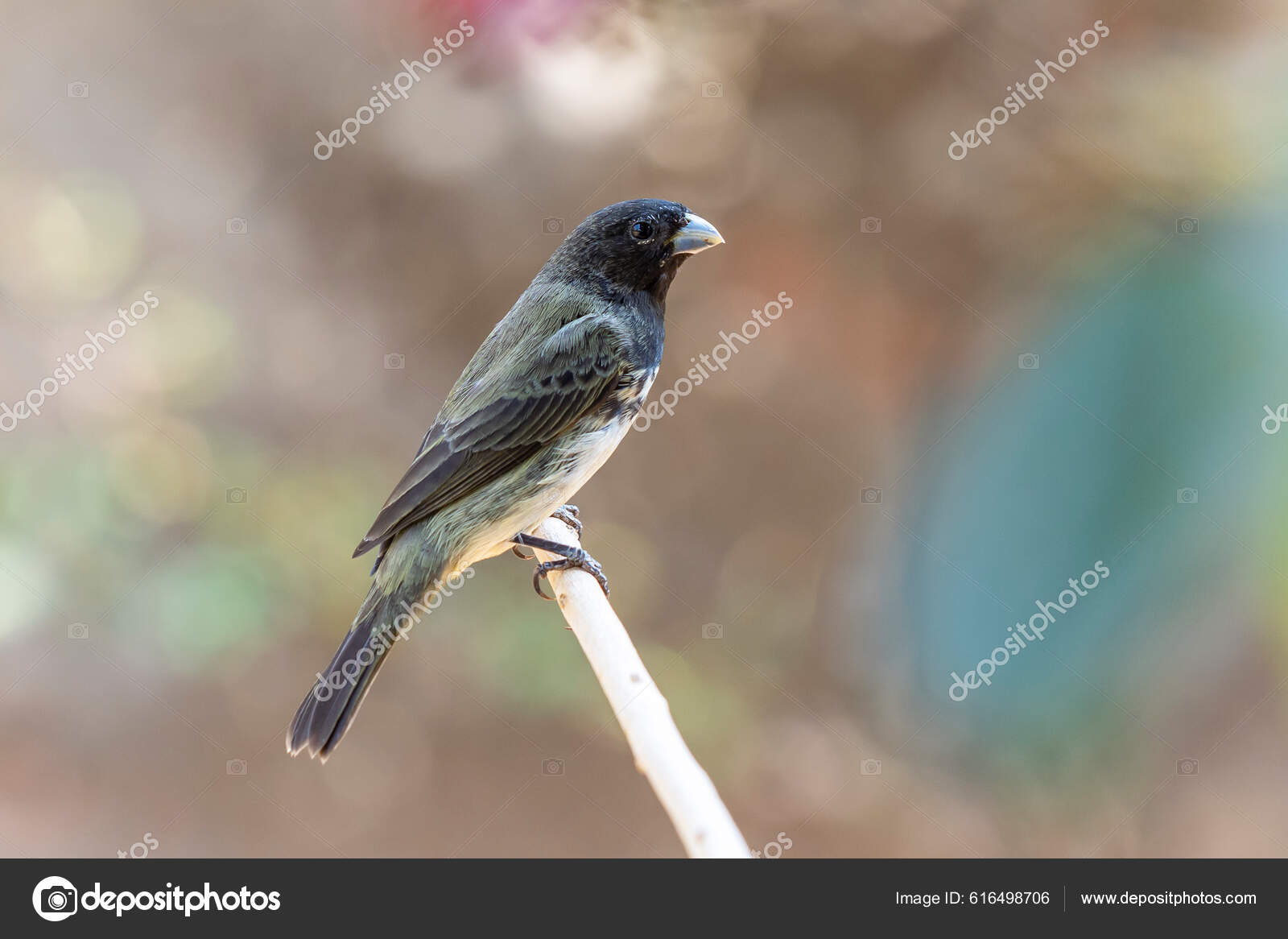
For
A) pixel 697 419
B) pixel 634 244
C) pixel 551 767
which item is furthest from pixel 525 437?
pixel 697 419

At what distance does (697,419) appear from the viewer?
5.81 metres

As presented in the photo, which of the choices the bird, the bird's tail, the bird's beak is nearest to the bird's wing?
the bird

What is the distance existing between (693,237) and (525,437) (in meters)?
0.81

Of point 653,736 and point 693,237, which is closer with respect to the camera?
point 653,736

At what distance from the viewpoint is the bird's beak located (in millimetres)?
3480

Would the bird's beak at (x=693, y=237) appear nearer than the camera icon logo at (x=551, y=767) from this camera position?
Yes

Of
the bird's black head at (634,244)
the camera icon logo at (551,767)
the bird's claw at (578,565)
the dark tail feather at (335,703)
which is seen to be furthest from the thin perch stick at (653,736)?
the camera icon logo at (551,767)

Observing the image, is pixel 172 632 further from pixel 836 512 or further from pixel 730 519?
pixel 836 512

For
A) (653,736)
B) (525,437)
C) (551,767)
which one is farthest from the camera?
(551,767)

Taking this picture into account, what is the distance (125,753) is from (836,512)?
355 centimetres

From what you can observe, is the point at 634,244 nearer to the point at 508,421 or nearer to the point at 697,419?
the point at 508,421

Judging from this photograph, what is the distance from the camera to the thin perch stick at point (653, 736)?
6.30ft

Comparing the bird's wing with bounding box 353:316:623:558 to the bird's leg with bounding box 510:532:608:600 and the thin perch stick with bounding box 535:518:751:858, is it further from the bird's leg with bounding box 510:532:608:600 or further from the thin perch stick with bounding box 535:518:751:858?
the thin perch stick with bounding box 535:518:751:858

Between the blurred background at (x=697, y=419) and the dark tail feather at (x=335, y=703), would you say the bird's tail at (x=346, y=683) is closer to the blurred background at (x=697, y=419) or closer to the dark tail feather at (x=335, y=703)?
the dark tail feather at (x=335, y=703)
